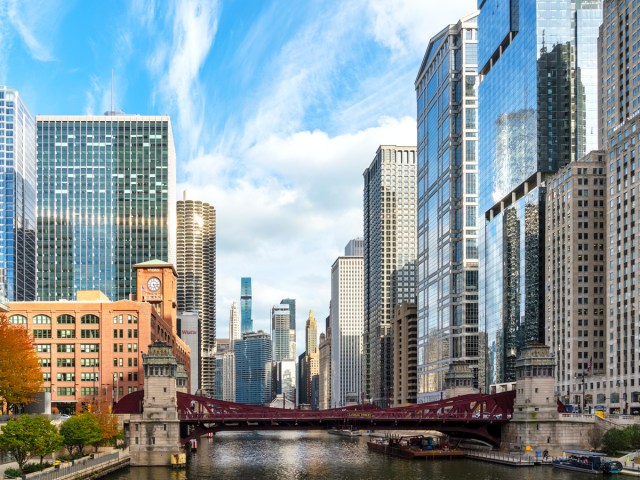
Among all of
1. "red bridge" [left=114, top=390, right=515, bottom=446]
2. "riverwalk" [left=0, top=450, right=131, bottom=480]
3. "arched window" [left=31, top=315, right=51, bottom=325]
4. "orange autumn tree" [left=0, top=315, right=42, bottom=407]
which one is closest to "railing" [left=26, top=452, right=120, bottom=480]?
"riverwalk" [left=0, top=450, right=131, bottom=480]

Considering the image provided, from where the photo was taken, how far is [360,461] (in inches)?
5714

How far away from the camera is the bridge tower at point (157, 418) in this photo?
131 meters

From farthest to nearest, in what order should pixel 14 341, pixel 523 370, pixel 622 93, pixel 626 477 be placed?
1. pixel 622 93
2. pixel 523 370
3. pixel 14 341
4. pixel 626 477

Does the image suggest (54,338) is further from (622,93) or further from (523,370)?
(622,93)

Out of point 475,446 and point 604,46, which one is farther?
point 604,46

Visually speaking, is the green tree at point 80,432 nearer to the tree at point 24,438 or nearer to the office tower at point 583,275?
the tree at point 24,438

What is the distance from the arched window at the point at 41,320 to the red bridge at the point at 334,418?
47257mm

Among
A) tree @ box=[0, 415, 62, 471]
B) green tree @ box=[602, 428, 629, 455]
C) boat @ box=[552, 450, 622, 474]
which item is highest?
tree @ box=[0, 415, 62, 471]

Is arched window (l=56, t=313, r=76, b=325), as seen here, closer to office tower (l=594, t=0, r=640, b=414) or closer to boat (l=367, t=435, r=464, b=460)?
boat (l=367, t=435, r=464, b=460)

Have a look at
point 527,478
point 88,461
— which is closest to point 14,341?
point 88,461

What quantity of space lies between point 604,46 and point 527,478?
103439mm

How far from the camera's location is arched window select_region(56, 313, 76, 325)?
594 ft

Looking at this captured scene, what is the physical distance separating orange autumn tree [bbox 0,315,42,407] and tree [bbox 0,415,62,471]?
19.2 m

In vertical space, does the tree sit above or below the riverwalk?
above
